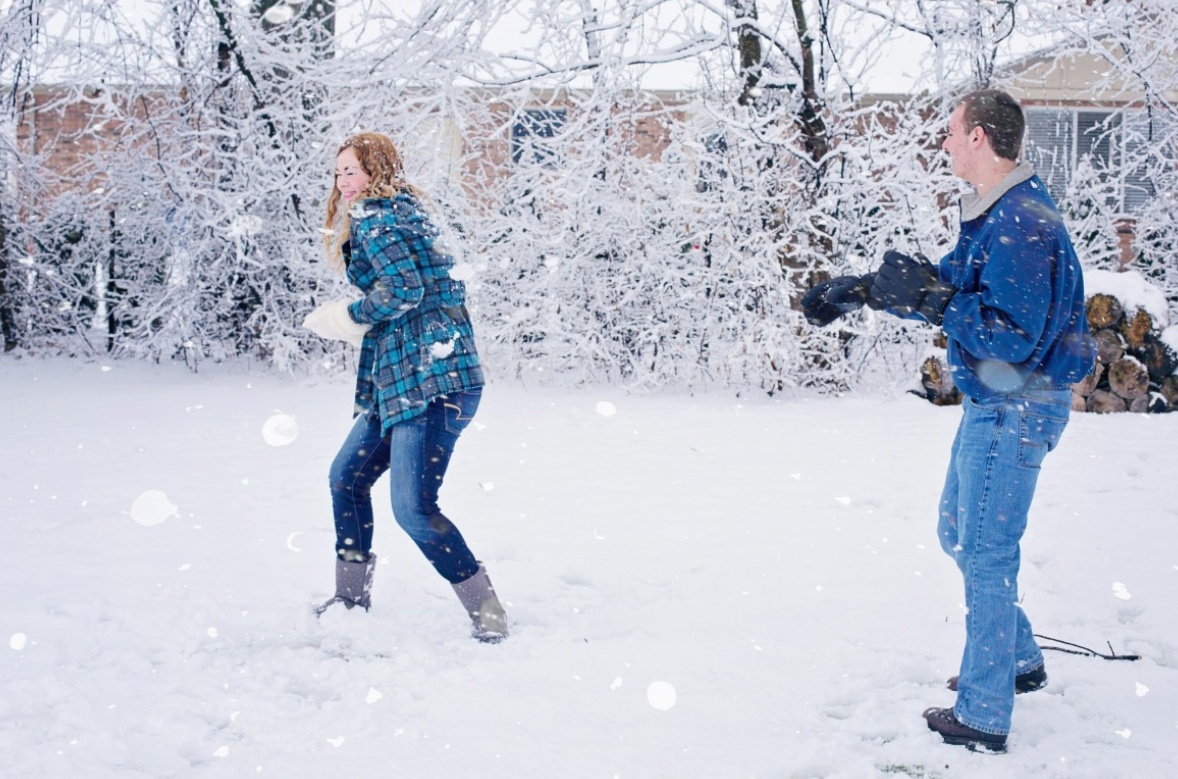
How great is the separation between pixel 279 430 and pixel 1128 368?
6.59 metres

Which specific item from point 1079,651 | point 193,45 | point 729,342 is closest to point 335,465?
point 1079,651

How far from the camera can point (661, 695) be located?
3.20 m

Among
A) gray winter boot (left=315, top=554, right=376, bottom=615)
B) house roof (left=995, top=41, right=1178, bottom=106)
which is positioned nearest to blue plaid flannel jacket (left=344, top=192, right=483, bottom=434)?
gray winter boot (left=315, top=554, right=376, bottom=615)

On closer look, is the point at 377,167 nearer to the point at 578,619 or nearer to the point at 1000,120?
the point at 578,619

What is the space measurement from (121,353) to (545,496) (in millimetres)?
8220

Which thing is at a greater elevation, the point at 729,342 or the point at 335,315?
the point at 335,315

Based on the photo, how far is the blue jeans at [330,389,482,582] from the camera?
138 inches

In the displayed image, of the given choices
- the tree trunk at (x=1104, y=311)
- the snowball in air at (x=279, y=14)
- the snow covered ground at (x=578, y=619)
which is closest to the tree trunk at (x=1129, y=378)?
the tree trunk at (x=1104, y=311)

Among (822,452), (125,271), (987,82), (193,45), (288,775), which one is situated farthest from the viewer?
(125,271)

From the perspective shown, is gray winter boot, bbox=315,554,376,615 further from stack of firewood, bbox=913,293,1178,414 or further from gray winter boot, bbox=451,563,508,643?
stack of firewood, bbox=913,293,1178,414

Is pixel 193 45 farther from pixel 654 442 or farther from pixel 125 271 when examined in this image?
pixel 654 442

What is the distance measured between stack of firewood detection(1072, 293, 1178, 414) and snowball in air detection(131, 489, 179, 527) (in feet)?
21.7

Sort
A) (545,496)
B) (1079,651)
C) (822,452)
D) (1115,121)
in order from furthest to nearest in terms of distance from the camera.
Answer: (1115,121) < (822,452) < (545,496) < (1079,651)

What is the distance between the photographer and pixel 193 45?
1080 cm
